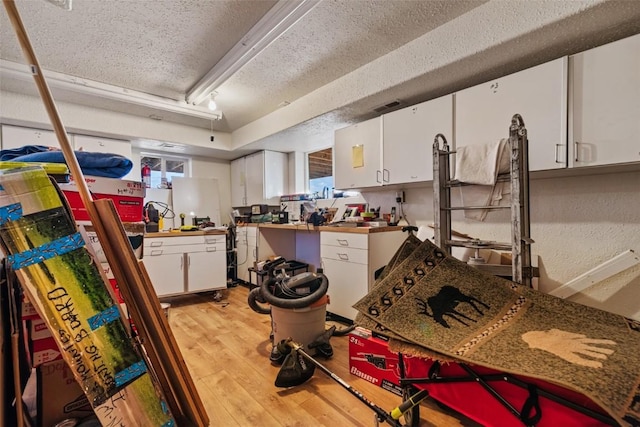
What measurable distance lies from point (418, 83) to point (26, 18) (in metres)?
2.79

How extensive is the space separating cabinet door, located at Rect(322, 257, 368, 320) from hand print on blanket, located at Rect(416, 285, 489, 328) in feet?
3.79

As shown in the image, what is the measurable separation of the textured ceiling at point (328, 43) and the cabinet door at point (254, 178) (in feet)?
4.85

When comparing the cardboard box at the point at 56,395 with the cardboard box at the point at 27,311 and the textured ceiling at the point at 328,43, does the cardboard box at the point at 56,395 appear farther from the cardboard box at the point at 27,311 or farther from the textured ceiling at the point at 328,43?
the textured ceiling at the point at 328,43

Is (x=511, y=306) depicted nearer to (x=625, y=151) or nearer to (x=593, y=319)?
(x=593, y=319)

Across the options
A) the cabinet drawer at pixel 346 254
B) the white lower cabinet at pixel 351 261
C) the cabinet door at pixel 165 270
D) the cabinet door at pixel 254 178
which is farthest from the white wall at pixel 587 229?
the cabinet door at pixel 254 178

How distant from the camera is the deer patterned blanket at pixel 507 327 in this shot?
798 millimetres

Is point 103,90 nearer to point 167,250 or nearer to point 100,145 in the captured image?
point 100,145

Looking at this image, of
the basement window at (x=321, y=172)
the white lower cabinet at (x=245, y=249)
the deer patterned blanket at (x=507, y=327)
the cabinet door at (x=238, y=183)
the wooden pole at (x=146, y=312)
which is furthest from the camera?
the cabinet door at (x=238, y=183)

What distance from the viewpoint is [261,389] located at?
1.63 meters

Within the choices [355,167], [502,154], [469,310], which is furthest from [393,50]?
[469,310]

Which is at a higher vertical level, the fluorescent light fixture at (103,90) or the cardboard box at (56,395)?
the fluorescent light fixture at (103,90)

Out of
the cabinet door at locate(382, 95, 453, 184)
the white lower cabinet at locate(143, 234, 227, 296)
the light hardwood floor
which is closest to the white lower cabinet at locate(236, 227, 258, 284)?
the white lower cabinet at locate(143, 234, 227, 296)

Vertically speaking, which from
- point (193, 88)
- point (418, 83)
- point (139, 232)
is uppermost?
point (193, 88)

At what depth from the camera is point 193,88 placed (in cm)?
299
